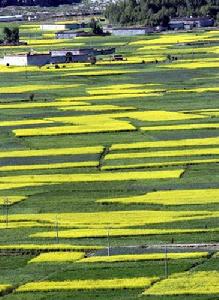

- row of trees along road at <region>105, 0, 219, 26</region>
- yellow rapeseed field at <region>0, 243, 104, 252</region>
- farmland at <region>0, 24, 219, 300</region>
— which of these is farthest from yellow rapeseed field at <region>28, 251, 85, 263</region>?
row of trees along road at <region>105, 0, 219, 26</region>

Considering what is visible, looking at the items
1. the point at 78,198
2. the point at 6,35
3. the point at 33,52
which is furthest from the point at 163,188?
the point at 6,35

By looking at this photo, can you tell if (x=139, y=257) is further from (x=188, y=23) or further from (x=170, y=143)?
(x=188, y=23)

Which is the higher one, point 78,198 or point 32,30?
point 78,198

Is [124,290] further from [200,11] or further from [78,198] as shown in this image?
[200,11]

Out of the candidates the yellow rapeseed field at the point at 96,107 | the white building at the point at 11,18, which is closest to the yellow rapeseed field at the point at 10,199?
the yellow rapeseed field at the point at 96,107

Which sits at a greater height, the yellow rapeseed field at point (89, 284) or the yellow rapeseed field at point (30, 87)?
the yellow rapeseed field at point (89, 284)

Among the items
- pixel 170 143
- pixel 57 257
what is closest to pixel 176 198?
pixel 57 257

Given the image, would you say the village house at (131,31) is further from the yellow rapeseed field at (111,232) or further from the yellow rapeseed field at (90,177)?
the yellow rapeseed field at (111,232)
